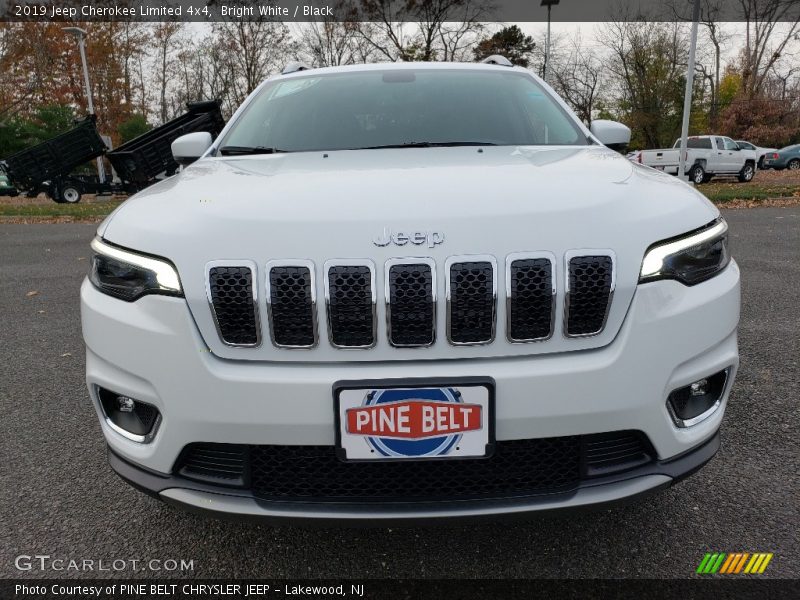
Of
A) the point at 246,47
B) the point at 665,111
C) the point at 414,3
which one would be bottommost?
the point at 665,111

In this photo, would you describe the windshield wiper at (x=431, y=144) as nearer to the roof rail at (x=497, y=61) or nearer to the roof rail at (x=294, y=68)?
the roof rail at (x=497, y=61)

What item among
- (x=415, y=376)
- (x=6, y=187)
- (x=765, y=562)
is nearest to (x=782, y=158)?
(x=6, y=187)

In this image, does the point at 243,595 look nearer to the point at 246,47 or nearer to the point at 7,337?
the point at 7,337

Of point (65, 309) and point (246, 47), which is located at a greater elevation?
point (246, 47)

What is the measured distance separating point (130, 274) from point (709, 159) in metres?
24.9

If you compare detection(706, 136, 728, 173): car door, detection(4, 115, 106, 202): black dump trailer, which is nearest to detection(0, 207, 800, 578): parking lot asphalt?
detection(4, 115, 106, 202): black dump trailer

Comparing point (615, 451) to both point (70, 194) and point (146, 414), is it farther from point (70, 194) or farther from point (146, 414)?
point (70, 194)

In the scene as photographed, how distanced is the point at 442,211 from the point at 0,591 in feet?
5.56

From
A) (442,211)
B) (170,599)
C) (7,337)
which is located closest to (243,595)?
(170,599)

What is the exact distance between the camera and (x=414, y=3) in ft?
101

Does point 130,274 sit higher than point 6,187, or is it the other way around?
point 130,274

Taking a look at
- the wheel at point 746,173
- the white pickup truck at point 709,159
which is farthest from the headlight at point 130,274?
the wheel at point 746,173

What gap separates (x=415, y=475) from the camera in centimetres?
156

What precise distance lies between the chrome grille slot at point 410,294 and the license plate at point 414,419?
15 cm
